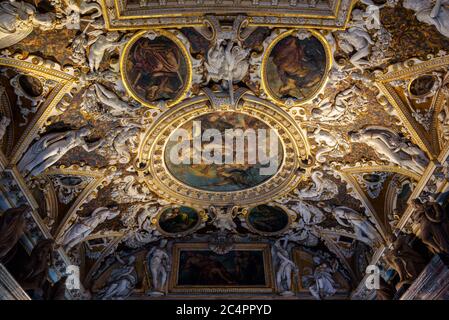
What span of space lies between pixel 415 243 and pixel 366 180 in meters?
2.18

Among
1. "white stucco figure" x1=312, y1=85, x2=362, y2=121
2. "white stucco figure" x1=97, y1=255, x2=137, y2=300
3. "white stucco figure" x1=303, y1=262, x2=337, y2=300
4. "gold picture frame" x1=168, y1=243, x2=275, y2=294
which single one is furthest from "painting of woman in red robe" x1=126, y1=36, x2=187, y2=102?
"white stucco figure" x1=303, y1=262, x2=337, y2=300

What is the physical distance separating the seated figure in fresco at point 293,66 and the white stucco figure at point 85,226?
6086 mm

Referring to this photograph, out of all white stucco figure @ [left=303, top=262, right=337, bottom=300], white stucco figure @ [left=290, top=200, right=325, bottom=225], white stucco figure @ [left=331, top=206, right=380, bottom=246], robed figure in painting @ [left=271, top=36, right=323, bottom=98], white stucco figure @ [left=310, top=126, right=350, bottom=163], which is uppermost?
robed figure in painting @ [left=271, top=36, right=323, bottom=98]

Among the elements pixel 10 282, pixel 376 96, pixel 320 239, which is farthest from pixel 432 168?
pixel 10 282

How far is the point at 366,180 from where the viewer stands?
1313cm

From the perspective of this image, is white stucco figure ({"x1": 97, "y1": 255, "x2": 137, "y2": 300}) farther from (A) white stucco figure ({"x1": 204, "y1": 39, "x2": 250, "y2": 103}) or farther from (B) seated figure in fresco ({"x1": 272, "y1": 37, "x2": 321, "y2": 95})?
(B) seated figure in fresco ({"x1": 272, "y1": 37, "x2": 321, "y2": 95})

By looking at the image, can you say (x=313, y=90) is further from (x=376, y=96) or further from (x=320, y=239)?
(x=320, y=239)

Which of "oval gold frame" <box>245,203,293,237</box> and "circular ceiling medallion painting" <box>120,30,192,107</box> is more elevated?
"circular ceiling medallion painting" <box>120,30,192,107</box>

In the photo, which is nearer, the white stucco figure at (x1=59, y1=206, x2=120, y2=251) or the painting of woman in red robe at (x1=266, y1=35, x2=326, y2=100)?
the painting of woman in red robe at (x1=266, y1=35, x2=326, y2=100)

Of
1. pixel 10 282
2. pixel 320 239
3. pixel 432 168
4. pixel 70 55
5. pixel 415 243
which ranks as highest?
pixel 70 55

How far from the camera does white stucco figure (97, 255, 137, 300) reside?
15078 millimetres

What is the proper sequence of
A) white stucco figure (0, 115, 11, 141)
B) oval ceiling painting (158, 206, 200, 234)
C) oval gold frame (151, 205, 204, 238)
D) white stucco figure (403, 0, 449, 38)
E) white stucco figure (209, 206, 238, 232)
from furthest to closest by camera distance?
oval ceiling painting (158, 206, 200, 234), oval gold frame (151, 205, 204, 238), white stucco figure (209, 206, 238, 232), white stucco figure (0, 115, 11, 141), white stucco figure (403, 0, 449, 38)

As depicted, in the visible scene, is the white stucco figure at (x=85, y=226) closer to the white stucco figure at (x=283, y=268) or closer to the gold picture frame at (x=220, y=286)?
the gold picture frame at (x=220, y=286)

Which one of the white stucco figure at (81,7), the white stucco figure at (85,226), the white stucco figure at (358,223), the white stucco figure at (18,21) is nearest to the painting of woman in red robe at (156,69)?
the white stucco figure at (81,7)
